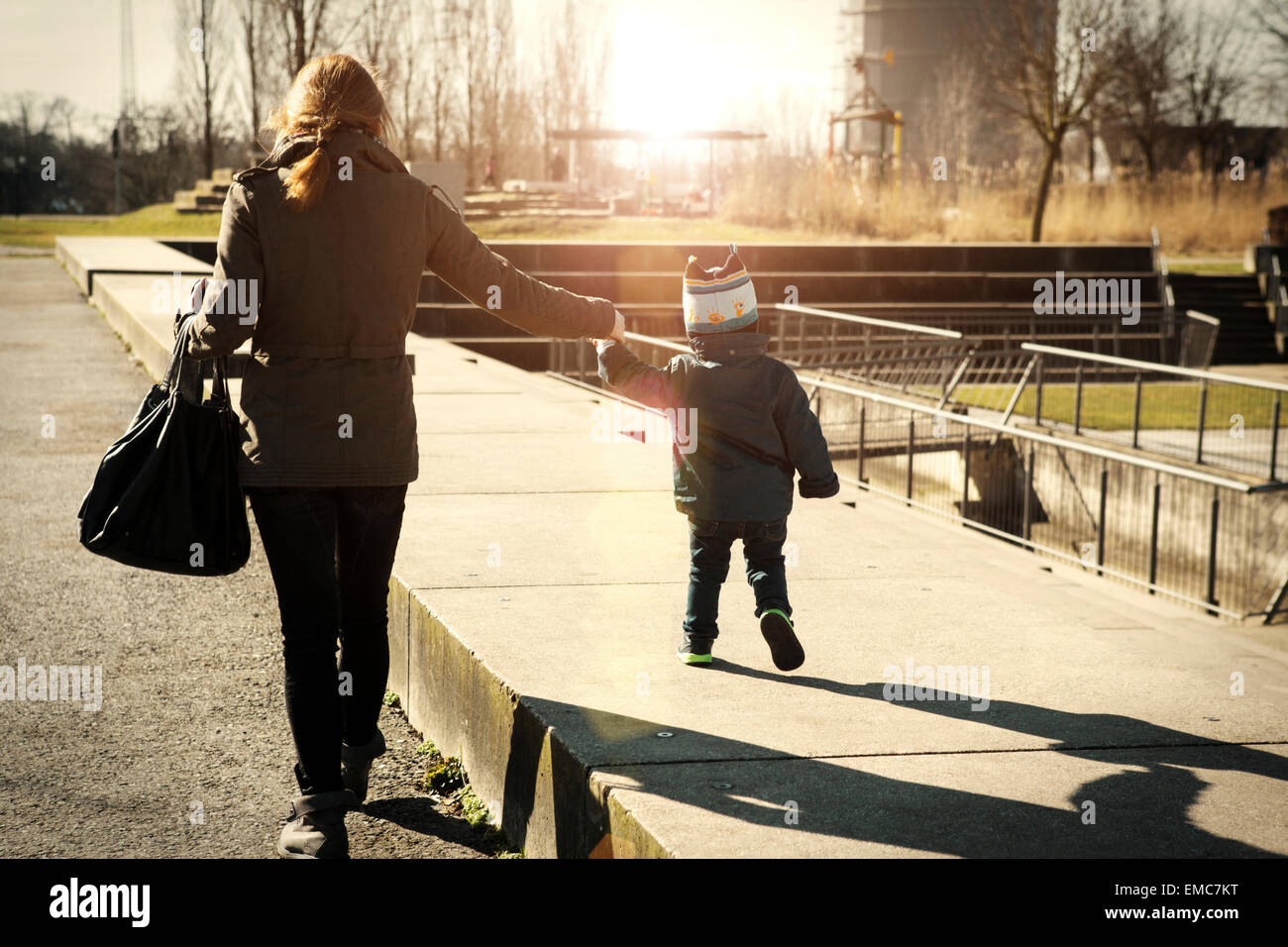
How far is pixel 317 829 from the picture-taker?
3.34m

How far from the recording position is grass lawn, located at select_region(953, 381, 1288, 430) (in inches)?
612

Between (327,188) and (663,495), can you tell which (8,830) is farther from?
(663,495)

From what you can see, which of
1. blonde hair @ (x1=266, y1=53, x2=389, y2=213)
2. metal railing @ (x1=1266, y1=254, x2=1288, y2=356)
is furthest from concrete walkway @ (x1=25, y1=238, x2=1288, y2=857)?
metal railing @ (x1=1266, y1=254, x2=1288, y2=356)

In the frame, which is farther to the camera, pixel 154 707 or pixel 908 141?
pixel 908 141

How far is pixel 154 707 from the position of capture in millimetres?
4637

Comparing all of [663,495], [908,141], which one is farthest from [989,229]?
[908,141]

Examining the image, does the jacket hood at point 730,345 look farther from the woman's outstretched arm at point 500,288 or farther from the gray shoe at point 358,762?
the gray shoe at point 358,762

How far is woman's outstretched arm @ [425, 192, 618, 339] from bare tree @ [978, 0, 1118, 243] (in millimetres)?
26822

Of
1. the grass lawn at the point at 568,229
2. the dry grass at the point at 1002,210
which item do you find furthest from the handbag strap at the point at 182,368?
Answer: the dry grass at the point at 1002,210

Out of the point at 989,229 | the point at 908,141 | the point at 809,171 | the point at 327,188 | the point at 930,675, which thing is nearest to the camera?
the point at 327,188

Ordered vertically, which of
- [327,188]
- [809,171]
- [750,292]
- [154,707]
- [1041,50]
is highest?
[1041,50]

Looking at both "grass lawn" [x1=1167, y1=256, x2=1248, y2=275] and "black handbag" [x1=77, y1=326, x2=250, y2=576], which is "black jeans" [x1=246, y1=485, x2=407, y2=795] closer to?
"black handbag" [x1=77, y1=326, x2=250, y2=576]
